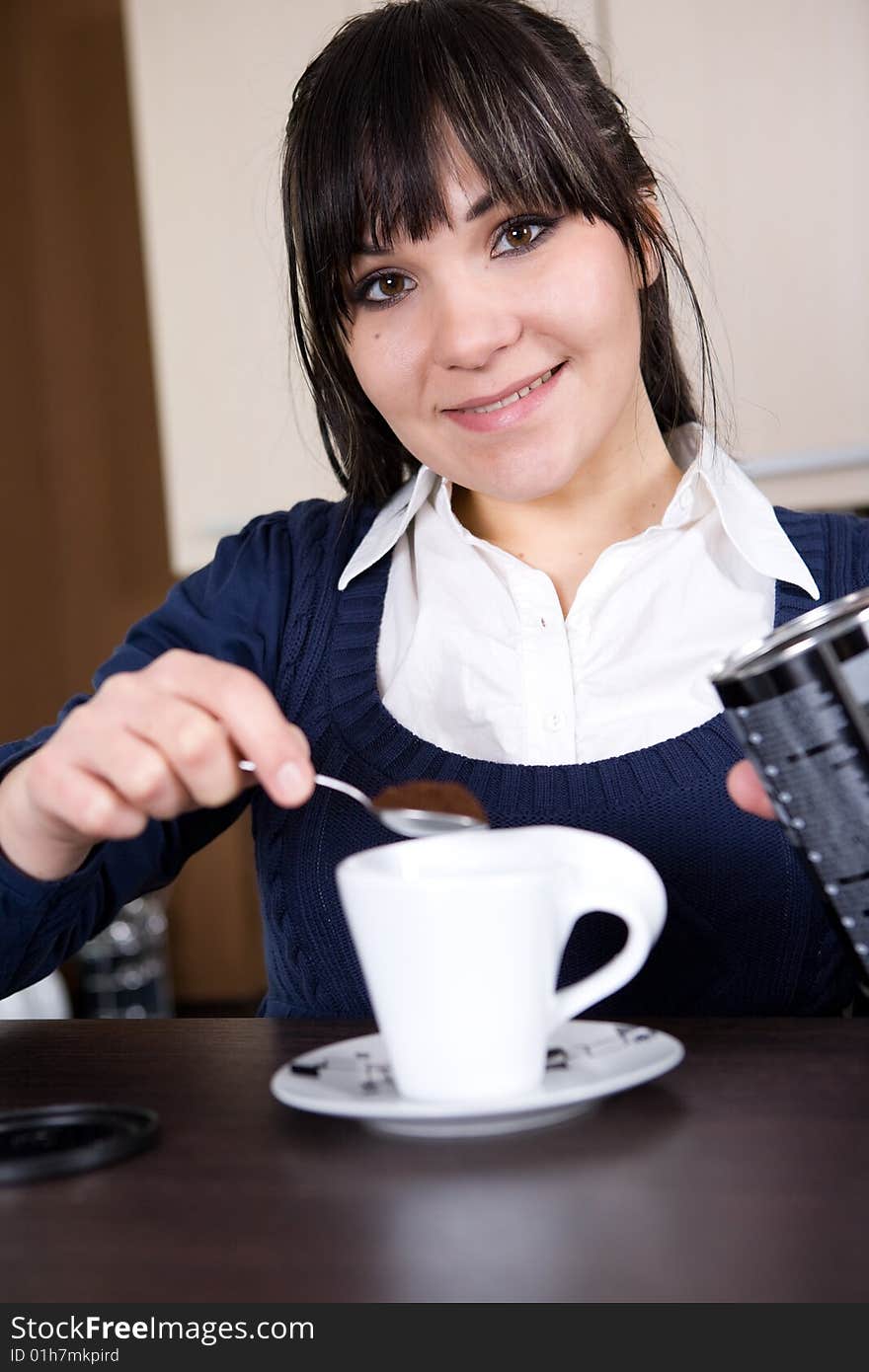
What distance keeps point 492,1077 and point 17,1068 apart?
26 centimetres

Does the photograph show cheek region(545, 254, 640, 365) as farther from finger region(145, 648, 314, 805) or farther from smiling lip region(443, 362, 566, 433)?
finger region(145, 648, 314, 805)

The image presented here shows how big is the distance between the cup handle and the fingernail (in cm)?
11

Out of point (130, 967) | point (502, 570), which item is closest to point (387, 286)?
point (502, 570)

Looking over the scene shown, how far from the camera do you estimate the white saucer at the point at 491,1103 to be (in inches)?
19.9

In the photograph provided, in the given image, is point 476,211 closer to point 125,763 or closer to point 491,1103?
point 125,763

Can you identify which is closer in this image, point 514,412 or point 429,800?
point 429,800

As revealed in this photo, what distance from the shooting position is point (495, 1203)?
17.6 inches

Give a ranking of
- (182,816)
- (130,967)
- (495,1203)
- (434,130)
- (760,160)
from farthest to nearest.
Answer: (130,967)
(760,160)
(182,816)
(434,130)
(495,1203)

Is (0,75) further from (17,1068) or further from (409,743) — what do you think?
(17,1068)

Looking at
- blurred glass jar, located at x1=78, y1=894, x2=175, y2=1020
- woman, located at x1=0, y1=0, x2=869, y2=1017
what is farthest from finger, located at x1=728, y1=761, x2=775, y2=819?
blurred glass jar, located at x1=78, y1=894, x2=175, y2=1020

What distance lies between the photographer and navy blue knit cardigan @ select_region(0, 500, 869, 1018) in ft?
3.00

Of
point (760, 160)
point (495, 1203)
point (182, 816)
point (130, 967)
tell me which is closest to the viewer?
point (495, 1203)

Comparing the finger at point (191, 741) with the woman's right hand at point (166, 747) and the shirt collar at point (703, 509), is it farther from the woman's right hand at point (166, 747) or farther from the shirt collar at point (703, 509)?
the shirt collar at point (703, 509)

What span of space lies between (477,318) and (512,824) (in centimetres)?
31
